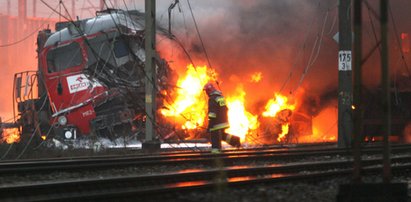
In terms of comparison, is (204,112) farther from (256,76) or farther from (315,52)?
(315,52)

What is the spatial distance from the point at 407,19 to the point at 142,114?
10475mm

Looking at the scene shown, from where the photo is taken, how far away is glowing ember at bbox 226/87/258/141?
55.6 feet

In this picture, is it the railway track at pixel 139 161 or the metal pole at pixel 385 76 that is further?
the railway track at pixel 139 161

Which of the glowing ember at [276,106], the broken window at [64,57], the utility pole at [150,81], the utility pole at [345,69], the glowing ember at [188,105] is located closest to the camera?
the utility pole at [345,69]

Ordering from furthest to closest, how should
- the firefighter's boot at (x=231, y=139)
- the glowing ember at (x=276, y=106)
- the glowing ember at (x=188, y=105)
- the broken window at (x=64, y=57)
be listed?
the glowing ember at (x=276, y=106)
the glowing ember at (x=188, y=105)
the broken window at (x=64, y=57)
the firefighter's boot at (x=231, y=139)

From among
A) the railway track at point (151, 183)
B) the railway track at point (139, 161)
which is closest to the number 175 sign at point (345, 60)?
the railway track at point (139, 161)

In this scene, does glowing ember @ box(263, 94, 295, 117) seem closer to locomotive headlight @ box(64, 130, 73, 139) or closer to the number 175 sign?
the number 175 sign

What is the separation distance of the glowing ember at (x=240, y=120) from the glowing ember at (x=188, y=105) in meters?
0.96

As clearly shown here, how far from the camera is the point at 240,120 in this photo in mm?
17047

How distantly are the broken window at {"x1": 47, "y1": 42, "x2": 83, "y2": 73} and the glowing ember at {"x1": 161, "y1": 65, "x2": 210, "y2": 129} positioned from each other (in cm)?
A: 335

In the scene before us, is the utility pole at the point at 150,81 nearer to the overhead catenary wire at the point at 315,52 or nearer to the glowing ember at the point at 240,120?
the glowing ember at the point at 240,120

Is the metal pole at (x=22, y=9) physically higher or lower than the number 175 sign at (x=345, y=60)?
higher

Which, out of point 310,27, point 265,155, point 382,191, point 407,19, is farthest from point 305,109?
point 382,191

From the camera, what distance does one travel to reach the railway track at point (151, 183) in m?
5.89
